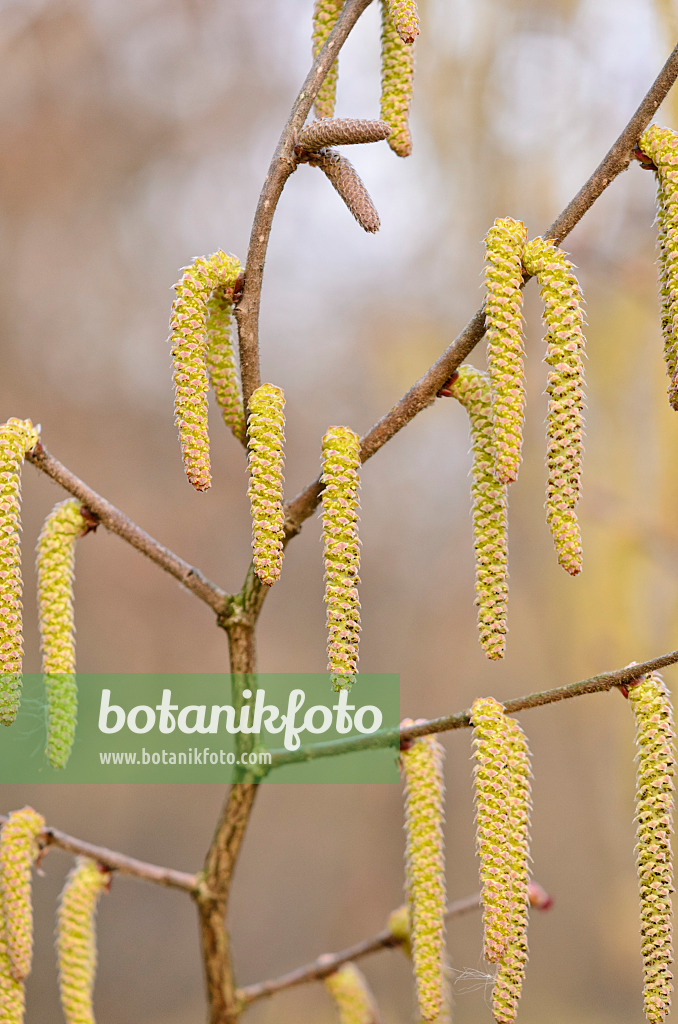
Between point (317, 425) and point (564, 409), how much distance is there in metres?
1.71

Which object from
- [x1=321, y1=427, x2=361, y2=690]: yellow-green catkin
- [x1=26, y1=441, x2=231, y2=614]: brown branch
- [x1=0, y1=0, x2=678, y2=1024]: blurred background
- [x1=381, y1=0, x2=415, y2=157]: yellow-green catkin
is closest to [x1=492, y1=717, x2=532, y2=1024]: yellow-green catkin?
[x1=321, y1=427, x2=361, y2=690]: yellow-green catkin

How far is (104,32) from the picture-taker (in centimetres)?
199

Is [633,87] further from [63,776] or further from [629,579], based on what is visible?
[63,776]

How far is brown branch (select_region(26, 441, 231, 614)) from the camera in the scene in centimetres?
57

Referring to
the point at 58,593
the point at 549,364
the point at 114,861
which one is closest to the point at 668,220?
the point at 549,364

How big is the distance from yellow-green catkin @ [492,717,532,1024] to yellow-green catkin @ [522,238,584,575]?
0.13 meters

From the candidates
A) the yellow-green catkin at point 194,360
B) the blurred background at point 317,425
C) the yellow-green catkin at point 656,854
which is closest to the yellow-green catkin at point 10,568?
the yellow-green catkin at point 194,360

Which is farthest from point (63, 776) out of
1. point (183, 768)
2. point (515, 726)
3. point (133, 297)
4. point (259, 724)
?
point (515, 726)

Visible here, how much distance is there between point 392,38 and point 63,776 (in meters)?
1.72

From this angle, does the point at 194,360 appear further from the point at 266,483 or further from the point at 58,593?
the point at 58,593

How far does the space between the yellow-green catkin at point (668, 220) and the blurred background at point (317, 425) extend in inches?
56.0

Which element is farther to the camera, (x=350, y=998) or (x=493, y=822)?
(x=350, y=998)

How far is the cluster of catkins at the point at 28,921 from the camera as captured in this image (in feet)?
1.99

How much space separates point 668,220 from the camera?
1.53 feet
